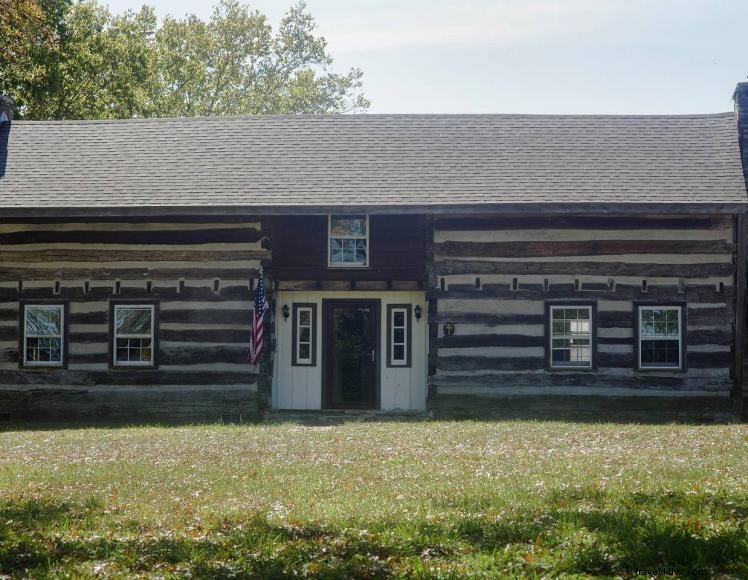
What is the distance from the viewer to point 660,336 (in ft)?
67.9

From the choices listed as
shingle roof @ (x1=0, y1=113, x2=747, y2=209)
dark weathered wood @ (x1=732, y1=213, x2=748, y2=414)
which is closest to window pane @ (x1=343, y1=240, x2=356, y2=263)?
shingle roof @ (x1=0, y1=113, x2=747, y2=209)

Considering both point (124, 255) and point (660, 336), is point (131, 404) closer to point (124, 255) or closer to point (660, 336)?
point (124, 255)

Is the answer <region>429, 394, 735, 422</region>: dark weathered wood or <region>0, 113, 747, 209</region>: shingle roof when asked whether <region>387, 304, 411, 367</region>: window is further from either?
<region>0, 113, 747, 209</region>: shingle roof

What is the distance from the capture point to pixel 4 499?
1114 centimetres

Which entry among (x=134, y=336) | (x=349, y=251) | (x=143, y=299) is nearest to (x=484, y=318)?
(x=349, y=251)

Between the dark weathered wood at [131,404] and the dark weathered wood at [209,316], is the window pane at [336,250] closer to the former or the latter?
the dark weathered wood at [209,316]

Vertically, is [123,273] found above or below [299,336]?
above

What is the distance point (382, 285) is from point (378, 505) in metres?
11.4

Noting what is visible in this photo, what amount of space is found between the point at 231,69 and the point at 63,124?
28.3 metres

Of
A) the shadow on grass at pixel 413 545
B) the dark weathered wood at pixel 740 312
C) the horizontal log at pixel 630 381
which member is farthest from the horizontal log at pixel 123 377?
the shadow on grass at pixel 413 545

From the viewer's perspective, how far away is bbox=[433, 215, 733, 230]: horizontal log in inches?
816

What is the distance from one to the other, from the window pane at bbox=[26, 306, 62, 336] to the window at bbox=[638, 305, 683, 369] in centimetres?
1171

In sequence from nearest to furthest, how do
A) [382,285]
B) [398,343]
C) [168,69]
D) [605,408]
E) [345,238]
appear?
[605,408], [382,285], [345,238], [398,343], [168,69]

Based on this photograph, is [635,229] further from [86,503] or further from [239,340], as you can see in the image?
[86,503]
